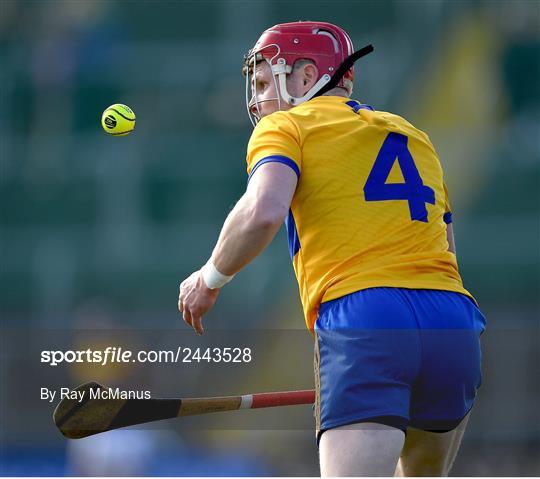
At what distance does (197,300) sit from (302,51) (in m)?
1.08

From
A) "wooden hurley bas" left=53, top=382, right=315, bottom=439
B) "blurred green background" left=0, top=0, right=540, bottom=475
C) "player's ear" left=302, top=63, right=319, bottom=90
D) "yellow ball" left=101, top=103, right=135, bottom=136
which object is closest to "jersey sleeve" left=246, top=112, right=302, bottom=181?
"player's ear" left=302, top=63, right=319, bottom=90

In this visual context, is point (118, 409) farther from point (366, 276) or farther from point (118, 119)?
point (118, 119)

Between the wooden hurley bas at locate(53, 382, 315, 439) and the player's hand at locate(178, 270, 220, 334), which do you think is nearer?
the player's hand at locate(178, 270, 220, 334)

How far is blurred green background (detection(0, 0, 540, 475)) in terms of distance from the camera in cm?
1113

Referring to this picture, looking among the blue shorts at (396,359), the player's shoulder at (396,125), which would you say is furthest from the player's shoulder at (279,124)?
the blue shorts at (396,359)

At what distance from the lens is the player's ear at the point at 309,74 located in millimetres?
3926

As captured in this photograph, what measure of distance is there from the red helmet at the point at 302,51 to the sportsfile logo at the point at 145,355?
5.05 m

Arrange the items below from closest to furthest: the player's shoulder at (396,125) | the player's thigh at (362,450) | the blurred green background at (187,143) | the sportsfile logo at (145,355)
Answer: the player's thigh at (362,450), the player's shoulder at (396,125), the sportsfile logo at (145,355), the blurred green background at (187,143)

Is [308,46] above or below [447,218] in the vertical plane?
above

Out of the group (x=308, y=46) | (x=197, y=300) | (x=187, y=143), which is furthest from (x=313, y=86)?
(x=187, y=143)

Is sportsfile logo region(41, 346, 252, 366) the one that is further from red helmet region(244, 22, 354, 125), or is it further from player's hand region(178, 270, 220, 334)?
player's hand region(178, 270, 220, 334)

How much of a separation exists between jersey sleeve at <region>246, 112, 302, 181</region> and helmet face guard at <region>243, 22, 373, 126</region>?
42 centimetres

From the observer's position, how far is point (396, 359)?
3260mm

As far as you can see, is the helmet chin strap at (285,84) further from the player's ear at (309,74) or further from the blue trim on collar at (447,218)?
the blue trim on collar at (447,218)
